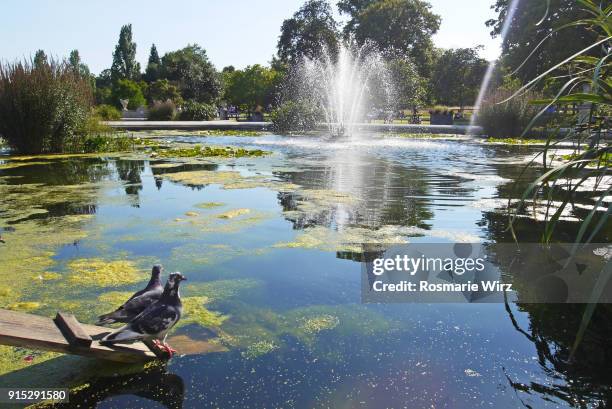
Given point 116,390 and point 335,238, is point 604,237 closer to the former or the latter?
point 335,238

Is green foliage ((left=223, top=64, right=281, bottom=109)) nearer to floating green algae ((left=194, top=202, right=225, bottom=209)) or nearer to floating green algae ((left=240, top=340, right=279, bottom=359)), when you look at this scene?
floating green algae ((left=194, top=202, right=225, bottom=209))

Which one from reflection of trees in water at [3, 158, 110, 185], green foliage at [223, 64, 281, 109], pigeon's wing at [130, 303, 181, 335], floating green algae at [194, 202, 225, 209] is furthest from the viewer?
green foliage at [223, 64, 281, 109]

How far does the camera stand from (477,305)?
4156mm

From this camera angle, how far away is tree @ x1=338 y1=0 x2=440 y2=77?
46312 mm

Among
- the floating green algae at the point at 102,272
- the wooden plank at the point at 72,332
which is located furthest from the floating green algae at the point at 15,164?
the wooden plank at the point at 72,332

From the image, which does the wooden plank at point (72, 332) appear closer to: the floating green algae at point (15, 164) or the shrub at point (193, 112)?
the floating green algae at point (15, 164)

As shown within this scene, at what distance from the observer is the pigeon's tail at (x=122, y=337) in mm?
2938

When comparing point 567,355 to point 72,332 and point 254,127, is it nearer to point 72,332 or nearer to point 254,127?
point 72,332

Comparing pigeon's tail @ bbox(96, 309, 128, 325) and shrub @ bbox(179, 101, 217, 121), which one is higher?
shrub @ bbox(179, 101, 217, 121)

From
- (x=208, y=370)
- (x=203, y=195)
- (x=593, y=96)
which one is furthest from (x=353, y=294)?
(x=203, y=195)

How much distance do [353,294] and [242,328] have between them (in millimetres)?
1096

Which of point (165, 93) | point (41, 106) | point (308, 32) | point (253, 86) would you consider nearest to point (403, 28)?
point (308, 32)

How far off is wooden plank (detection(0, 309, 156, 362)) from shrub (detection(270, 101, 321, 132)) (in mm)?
23207

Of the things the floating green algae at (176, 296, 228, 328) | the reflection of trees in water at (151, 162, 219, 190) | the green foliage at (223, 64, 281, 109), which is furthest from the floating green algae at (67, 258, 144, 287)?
the green foliage at (223, 64, 281, 109)
